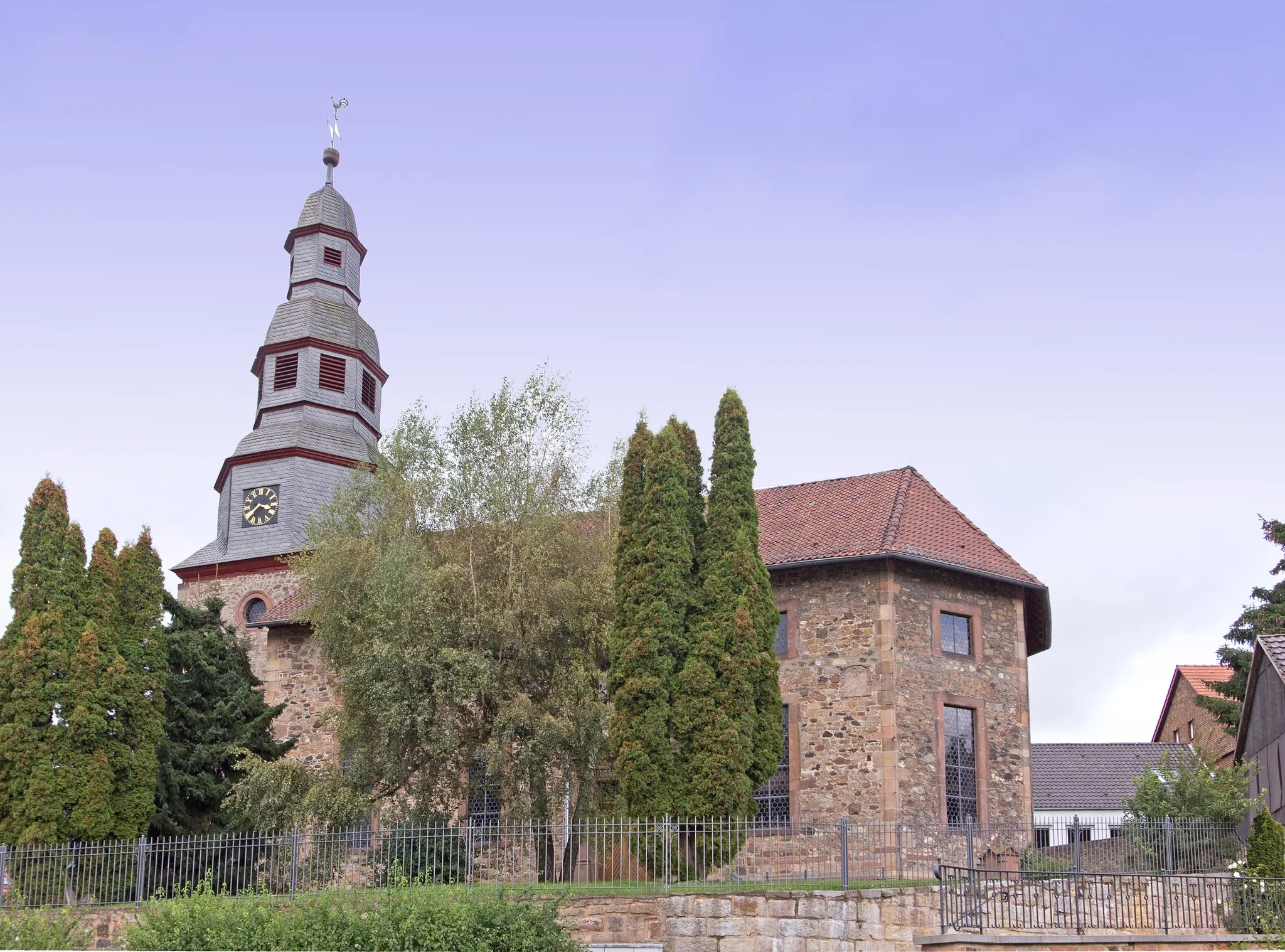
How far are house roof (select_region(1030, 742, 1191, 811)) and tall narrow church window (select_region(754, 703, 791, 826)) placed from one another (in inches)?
920

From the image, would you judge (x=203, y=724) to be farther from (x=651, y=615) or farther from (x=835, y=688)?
(x=835, y=688)

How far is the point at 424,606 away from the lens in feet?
77.4

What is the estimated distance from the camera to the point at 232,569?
38.1 m

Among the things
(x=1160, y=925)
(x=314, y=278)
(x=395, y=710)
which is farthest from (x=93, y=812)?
(x=314, y=278)

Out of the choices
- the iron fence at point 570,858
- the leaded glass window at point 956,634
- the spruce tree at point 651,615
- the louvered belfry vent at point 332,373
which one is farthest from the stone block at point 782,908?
the louvered belfry vent at point 332,373

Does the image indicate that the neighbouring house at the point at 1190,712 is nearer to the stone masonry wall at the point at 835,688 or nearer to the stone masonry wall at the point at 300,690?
the stone masonry wall at the point at 835,688

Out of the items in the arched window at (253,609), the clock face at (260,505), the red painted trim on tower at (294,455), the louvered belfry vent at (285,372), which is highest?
the louvered belfry vent at (285,372)

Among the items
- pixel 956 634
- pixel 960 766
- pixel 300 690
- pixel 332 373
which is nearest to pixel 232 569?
pixel 332 373

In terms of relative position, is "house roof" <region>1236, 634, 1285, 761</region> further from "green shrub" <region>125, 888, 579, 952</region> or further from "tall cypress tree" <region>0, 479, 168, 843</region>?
"tall cypress tree" <region>0, 479, 168, 843</region>

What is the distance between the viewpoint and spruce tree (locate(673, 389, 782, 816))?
69.0 ft

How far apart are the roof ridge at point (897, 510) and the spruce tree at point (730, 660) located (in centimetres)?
326

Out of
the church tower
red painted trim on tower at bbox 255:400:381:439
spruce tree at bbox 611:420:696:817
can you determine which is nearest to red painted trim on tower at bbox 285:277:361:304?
the church tower

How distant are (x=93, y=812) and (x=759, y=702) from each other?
443 inches

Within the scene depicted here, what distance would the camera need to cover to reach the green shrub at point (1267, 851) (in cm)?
2053
